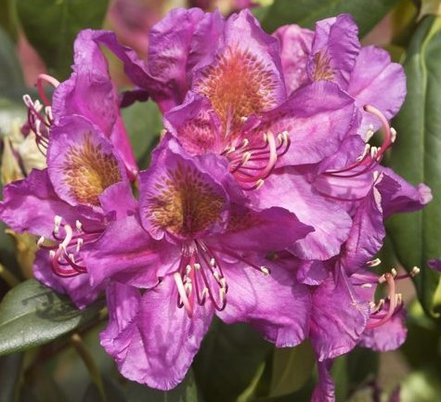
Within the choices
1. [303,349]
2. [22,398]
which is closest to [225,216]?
[303,349]

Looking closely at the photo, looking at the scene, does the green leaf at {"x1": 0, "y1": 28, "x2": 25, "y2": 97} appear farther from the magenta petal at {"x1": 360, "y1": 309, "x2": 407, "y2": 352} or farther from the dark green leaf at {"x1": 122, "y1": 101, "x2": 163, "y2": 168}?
the magenta petal at {"x1": 360, "y1": 309, "x2": 407, "y2": 352}

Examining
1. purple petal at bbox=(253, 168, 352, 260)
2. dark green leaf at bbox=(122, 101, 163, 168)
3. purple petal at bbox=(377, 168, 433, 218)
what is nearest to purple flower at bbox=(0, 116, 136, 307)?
purple petal at bbox=(253, 168, 352, 260)

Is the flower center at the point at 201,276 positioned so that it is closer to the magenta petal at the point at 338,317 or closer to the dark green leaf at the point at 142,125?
the magenta petal at the point at 338,317

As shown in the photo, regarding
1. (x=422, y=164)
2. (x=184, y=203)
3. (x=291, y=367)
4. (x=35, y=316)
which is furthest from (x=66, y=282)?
(x=422, y=164)

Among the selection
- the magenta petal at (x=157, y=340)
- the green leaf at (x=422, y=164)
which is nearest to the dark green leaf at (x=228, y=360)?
the green leaf at (x=422, y=164)

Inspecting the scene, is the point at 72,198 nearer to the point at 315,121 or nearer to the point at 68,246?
the point at 68,246

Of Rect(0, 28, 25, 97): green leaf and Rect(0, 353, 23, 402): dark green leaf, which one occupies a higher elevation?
Rect(0, 28, 25, 97): green leaf
